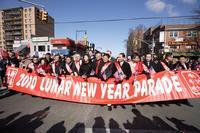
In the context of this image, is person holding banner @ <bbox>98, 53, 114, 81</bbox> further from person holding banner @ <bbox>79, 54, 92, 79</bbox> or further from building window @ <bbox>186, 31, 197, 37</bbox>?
building window @ <bbox>186, 31, 197, 37</bbox>

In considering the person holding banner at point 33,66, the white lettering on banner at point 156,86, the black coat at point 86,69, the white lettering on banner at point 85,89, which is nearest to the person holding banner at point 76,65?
the black coat at point 86,69

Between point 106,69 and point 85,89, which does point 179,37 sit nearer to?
point 106,69

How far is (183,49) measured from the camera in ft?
171

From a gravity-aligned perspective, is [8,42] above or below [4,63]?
above

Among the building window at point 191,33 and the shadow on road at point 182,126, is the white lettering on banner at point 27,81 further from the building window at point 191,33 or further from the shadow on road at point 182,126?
the building window at point 191,33

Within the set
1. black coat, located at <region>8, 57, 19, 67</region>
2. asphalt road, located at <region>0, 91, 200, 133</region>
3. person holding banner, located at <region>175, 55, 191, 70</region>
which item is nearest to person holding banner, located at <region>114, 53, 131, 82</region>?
asphalt road, located at <region>0, 91, 200, 133</region>

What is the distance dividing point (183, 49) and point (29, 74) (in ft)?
168

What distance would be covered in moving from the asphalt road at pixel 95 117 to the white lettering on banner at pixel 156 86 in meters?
0.57

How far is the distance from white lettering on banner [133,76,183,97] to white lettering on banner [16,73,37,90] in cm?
406

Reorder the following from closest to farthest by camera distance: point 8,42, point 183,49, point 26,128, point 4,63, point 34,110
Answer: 1. point 26,128
2. point 34,110
3. point 4,63
4. point 183,49
5. point 8,42

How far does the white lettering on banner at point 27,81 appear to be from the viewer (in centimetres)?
781

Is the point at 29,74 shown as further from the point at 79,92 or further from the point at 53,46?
the point at 53,46

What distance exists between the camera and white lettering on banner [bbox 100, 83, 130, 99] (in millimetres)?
6634

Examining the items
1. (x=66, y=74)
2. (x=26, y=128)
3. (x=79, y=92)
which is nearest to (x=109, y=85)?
(x=79, y=92)
